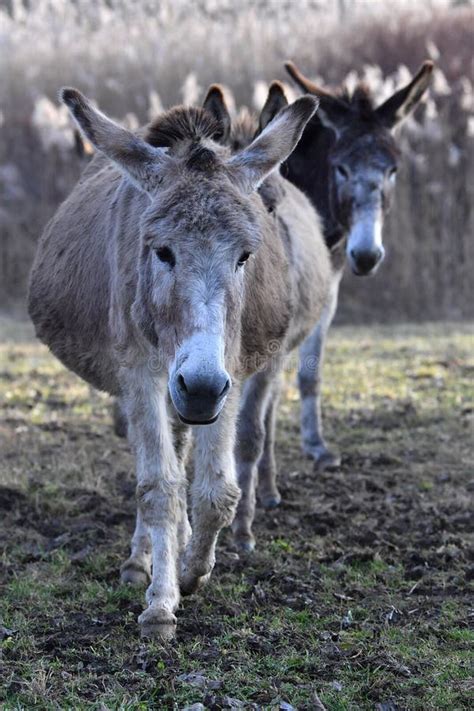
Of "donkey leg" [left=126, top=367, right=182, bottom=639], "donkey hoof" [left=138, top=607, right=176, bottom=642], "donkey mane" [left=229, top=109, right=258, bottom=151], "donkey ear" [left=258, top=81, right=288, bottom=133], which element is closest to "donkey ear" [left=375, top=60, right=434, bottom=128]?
"donkey mane" [left=229, top=109, right=258, bottom=151]

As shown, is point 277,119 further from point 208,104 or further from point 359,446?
point 359,446

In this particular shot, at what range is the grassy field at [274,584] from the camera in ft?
10.3

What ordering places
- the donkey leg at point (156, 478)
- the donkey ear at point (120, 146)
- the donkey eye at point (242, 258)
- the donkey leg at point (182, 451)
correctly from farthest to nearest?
the donkey leg at point (182, 451), the donkey leg at point (156, 478), the donkey ear at point (120, 146), the donkey eye at point (242, 258)

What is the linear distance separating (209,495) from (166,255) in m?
1.02

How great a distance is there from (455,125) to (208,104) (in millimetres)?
10522

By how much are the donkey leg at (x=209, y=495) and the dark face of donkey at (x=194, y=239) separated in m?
0.32

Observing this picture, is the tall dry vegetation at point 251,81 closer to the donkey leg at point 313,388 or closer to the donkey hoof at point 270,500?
the donkey leg at point 313,388

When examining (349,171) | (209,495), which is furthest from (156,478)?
(349,171)

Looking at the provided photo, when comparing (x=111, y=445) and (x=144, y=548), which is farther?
(x=111, y=445)

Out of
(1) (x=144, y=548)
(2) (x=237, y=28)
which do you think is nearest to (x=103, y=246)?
(1) (x=144, y=548)

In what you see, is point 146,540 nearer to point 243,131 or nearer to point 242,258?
point 242,258

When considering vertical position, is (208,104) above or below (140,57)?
below

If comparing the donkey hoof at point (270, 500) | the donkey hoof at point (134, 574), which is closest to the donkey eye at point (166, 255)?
the donkey hoof at point (134, 574)

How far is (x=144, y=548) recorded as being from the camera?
443 centimetres
